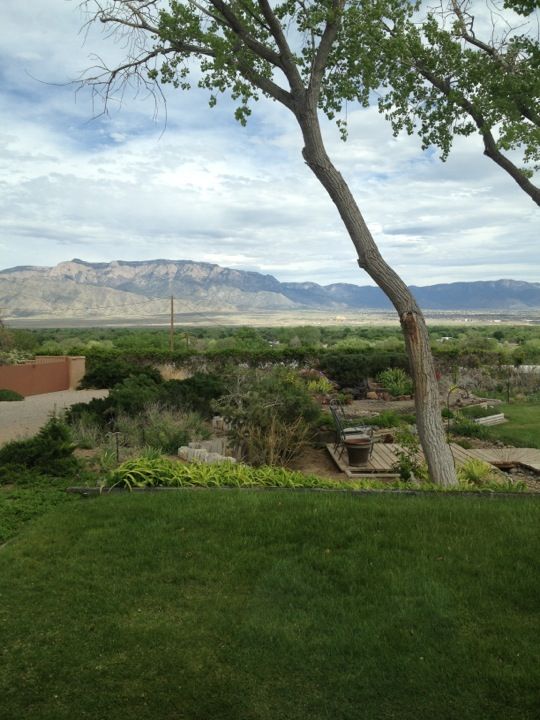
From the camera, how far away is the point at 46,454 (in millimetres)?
7438

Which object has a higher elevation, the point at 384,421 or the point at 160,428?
the point at 160,428

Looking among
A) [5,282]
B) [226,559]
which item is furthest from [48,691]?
[5,282]

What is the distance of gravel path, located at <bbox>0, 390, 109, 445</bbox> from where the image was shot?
11672mm

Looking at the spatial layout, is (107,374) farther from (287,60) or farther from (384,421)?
(287,60)

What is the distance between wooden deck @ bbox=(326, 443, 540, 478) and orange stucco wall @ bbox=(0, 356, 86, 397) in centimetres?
1160

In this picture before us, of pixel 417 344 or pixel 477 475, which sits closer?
pixel 417 344

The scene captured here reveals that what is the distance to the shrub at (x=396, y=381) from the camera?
16.9m

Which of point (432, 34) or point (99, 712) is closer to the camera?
point (99, 712)

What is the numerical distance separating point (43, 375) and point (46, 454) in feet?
40.3

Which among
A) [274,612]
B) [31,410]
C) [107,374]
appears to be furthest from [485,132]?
[107,374]

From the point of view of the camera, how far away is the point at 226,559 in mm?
4426

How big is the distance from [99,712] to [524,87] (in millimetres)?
9999

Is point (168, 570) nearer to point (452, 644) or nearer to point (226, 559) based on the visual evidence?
point (226, 559)

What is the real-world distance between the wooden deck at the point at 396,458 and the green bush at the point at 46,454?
11.4ft
